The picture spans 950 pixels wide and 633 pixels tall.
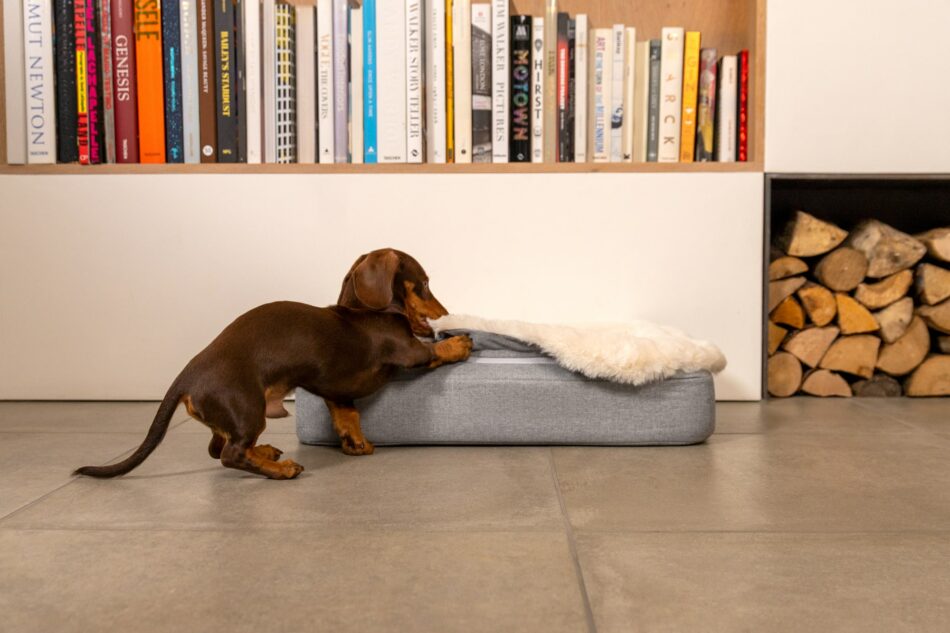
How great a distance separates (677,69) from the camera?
1.95 meters

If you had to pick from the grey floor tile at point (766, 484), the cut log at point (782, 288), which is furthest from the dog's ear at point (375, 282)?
the cut log at point (782, 288)

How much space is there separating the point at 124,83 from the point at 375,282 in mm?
1003

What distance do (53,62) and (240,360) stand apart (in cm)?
117

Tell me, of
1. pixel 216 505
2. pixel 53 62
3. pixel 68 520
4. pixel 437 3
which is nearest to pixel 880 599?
pixel 216 505

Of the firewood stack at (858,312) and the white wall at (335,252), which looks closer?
the white wall at (335,252)

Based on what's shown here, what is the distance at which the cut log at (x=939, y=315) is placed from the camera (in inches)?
79.0

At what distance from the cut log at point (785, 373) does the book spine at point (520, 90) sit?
80 cm

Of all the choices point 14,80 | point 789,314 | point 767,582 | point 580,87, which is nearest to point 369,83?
point 580,87

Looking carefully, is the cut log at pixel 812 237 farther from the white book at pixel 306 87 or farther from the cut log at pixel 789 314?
the white book at pixel 306 87

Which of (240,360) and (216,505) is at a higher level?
(240,360)

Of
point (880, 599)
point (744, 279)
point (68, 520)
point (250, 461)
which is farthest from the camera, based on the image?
point (744, 279)

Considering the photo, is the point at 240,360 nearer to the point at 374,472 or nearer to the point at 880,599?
the point at 374,472

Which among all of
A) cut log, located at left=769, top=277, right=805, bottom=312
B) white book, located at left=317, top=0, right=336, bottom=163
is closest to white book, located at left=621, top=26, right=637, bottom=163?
cut log, located at left=769, top=277, right=805, bottom=312

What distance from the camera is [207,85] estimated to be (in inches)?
75.4
